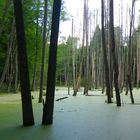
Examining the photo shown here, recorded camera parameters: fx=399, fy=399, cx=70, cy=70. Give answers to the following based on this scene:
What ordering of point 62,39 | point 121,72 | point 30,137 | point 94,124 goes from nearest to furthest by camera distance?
point 30,137, point 94,124, point 121,72, point 62,39

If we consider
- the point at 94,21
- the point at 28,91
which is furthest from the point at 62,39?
the point at 28,91

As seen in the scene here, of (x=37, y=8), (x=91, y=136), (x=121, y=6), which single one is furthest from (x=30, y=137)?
(x=121, y=6)

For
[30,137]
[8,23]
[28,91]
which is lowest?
[30,137]

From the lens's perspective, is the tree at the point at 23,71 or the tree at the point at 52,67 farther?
the tree at the point at 52,67

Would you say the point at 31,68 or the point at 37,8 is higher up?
the point at 37,8

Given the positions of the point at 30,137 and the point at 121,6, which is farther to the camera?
the point at 121,6

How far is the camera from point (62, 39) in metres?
45.3

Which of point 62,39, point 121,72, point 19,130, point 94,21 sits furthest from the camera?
point 62,39

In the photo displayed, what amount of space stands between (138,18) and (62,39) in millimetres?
21259

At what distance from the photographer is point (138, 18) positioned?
2464cm

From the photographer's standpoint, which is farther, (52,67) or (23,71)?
(52,67)

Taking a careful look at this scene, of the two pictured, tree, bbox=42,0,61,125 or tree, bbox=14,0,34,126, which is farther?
tree, bbox=42,0,61,125

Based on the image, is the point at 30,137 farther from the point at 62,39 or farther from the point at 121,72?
the point at 62,39

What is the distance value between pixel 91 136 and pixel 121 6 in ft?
55.3
